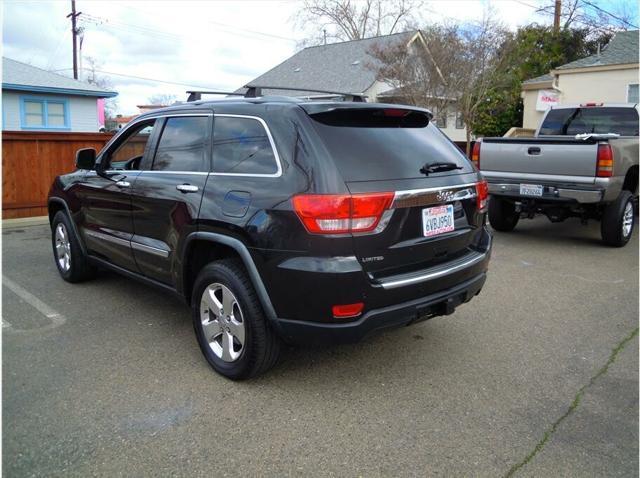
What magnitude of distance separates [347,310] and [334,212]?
0.55 m

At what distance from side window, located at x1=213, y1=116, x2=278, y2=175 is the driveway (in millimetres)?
1393

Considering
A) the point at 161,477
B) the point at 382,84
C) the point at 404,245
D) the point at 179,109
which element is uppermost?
the point at 382,84

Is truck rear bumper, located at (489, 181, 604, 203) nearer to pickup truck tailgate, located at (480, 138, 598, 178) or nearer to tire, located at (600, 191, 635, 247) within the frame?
pickup truck tailgate, located at (480, 138, 598, 178)

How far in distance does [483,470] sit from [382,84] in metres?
26.6

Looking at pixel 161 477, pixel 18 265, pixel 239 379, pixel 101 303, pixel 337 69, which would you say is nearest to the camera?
pixel 161 477

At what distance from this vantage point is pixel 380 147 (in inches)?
136

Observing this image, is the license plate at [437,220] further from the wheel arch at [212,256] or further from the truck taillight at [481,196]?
the wheel arch at [212,256]

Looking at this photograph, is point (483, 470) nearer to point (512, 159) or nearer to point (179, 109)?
point (179, 109)

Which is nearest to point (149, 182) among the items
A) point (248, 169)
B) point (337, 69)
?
point (248, 169)

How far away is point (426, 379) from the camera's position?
3.67 m

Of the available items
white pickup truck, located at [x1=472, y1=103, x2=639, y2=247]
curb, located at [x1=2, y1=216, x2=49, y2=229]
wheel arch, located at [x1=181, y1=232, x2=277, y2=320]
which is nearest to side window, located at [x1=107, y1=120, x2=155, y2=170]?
wheel arch, located at [x1=181, y1=232, x2=277, y2=320]

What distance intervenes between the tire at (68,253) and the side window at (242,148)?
246 centimetres

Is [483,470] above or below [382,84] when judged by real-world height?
below

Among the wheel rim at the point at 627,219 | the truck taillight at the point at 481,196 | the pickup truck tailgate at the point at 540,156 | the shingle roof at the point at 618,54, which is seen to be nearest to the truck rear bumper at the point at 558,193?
the pickup truck tailgate at the point at 540,156
